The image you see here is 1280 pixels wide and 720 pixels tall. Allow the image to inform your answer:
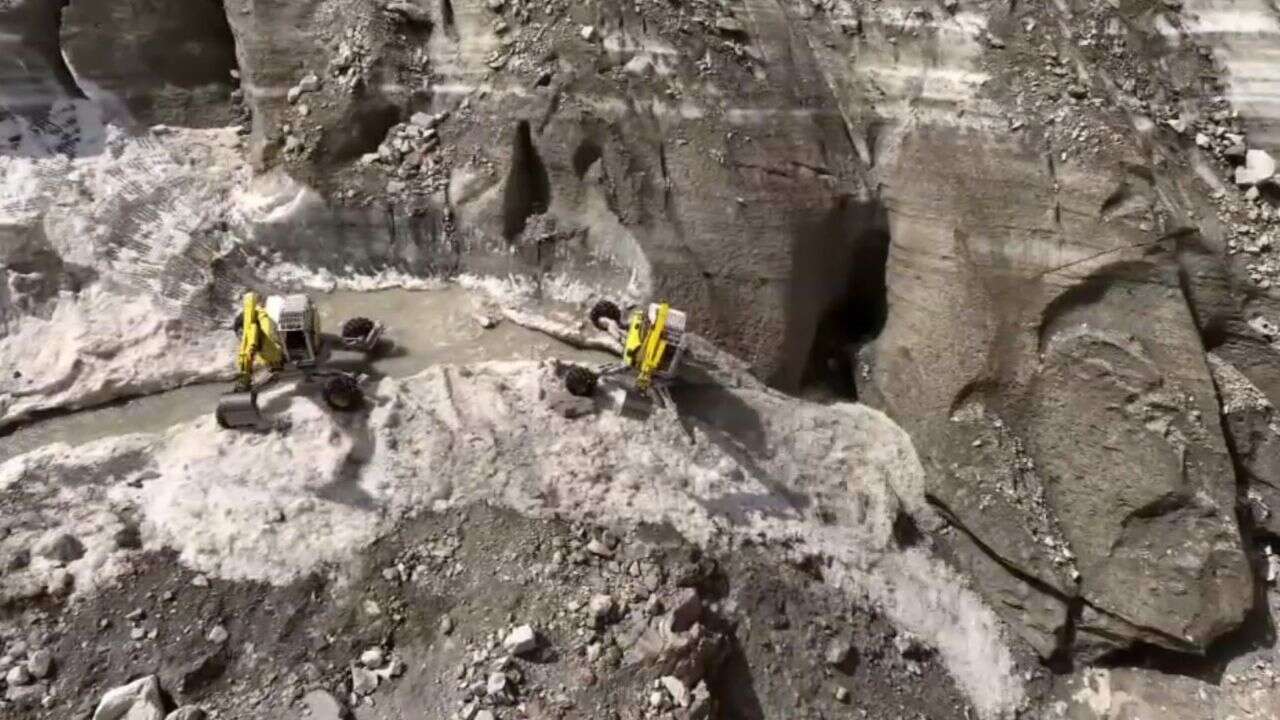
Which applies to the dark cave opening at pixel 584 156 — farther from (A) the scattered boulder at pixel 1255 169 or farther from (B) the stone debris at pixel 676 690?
(A) the scattered boulder at pixel 1255 169

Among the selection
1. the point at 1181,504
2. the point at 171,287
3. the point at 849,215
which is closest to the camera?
the point at 1181,504

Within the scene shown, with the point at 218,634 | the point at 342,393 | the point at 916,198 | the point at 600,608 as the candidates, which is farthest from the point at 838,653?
the point at 218,634

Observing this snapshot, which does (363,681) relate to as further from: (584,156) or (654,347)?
(584,156)

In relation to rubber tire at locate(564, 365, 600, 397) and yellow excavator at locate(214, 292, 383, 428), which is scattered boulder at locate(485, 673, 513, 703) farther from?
yellow excavator at locate(214, 292, 383, 428)

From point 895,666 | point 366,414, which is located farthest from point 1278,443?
point 366,414

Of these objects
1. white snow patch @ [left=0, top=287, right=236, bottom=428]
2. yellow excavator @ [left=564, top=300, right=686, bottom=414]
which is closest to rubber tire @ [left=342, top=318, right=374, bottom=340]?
white snow patch @ [left=0, top=287, right=236, bottom=428]

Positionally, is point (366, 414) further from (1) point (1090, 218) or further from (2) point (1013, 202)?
(1) point (1090, 218)
